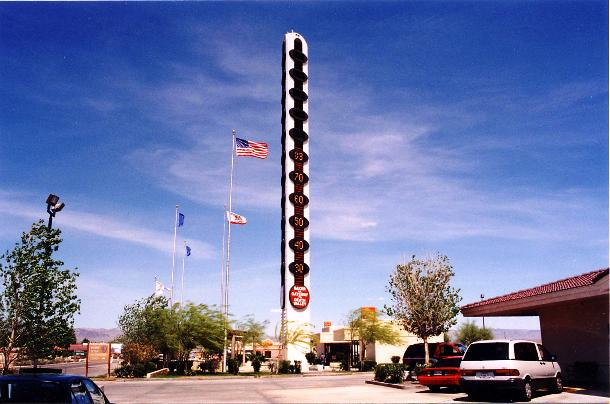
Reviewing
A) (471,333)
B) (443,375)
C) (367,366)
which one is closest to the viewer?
(443,375)

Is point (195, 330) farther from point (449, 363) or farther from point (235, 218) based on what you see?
point (449, 363)

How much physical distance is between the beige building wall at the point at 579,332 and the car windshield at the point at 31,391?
19819mm

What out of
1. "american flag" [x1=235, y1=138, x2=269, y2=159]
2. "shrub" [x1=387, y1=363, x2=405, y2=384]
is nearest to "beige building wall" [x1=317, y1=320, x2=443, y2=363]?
"american flag" [x1=235, y1=138, x2=269, y2=159]

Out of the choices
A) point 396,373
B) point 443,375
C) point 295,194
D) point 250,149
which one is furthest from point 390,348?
point 443,375

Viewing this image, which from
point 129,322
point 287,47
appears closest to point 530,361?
point 287,47

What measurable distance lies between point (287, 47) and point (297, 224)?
18006 mm

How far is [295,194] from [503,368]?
3436 cm

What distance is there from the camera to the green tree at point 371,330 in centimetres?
5416

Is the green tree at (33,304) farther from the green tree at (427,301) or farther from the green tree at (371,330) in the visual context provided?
the green tree at (371,330)

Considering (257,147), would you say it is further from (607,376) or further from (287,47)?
(607,376)

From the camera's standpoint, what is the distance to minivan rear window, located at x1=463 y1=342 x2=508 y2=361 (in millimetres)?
16823

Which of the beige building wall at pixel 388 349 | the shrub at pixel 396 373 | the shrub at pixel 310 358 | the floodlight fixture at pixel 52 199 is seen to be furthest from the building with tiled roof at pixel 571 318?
the beige building wall at pixel 388 349

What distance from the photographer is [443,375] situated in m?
21.4

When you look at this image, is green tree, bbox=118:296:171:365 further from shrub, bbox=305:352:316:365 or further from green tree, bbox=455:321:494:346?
green tree, bbox=455:321:494:346
